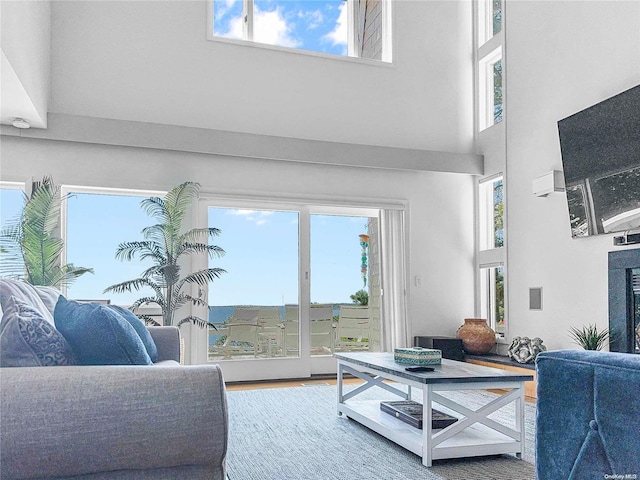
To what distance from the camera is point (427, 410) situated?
2963mm

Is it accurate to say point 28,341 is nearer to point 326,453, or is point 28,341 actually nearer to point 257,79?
point 326,453

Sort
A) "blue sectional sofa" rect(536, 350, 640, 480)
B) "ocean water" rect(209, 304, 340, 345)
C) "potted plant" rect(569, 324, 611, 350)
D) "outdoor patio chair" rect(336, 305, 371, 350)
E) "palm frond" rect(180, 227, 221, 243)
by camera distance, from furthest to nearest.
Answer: "outdoor patio chair" rect(336, 305, 371, 350)
"ocean water" rect(209, 304, 340, 345)
"palm frond" rect(180, 227, 221, 243)
"potted plant" rect(569, 324, 611, 350)
"blue sectional sofa" rect(536, 350, 640, 480)

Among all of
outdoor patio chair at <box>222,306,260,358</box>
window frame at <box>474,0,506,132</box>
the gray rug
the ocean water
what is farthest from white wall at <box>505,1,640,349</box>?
the ocean water

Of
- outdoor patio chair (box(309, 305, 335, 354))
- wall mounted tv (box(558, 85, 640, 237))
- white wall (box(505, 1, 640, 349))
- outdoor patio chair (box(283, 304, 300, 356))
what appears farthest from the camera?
outdoor patio chair (box(309, 305, 335, 354))

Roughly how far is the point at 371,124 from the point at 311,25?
125 centimetres

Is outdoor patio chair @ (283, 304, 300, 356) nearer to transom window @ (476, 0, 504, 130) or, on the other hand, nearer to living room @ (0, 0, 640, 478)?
living room @ (0, 0, 640, 478)

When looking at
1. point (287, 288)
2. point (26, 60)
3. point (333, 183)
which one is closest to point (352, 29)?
point (333, 183)

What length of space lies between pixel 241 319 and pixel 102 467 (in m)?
4.45

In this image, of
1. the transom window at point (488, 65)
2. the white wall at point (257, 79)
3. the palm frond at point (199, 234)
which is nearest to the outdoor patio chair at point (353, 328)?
the palm frond at point (199, 234)

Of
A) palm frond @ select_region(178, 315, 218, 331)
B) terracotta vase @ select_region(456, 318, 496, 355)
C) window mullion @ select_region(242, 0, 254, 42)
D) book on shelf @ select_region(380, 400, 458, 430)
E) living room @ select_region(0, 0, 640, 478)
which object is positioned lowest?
book on shelf @ select_region(380, 400, 458, 430)

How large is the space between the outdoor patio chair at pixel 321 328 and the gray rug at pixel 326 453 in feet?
5.96

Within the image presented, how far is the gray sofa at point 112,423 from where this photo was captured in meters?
1.53

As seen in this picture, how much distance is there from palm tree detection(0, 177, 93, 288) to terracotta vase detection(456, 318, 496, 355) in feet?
12.5

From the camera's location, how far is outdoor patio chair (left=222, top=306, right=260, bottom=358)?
5.96 metres
